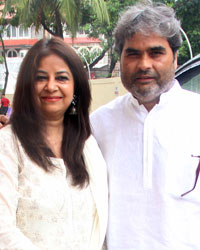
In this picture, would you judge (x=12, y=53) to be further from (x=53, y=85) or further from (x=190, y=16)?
(x=53, y=85)

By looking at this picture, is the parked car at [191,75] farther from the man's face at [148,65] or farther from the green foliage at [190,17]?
the green foliage at [190,17]

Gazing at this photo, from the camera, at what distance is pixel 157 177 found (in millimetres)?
2008

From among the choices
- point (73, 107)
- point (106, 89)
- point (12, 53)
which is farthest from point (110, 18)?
point (12, 53)

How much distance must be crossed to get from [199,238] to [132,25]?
46.5 inches

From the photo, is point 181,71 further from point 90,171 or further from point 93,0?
point 93,0

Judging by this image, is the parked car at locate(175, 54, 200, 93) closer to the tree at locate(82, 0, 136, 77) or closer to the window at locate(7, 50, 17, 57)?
the tree at locate(82, 0, 136, 77)

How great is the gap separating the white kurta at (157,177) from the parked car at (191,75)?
867 mm

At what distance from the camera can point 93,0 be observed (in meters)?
17.2

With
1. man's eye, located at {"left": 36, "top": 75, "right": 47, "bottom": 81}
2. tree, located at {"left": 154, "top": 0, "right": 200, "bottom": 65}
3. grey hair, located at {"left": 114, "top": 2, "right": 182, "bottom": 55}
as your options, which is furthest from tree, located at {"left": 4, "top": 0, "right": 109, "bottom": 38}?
man's eye, located at {"left": 36, "top": 75, "right": 47, "bottom": 81}

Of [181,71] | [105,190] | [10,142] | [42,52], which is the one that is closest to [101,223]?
[105,190]

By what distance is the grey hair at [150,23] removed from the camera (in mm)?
2076

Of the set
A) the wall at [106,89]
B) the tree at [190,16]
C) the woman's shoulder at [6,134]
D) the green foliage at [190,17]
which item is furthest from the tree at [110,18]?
the woman's shoulder at [6,134]

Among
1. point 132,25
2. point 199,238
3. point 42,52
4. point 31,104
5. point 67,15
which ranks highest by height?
point 67,15

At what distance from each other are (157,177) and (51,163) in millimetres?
553
